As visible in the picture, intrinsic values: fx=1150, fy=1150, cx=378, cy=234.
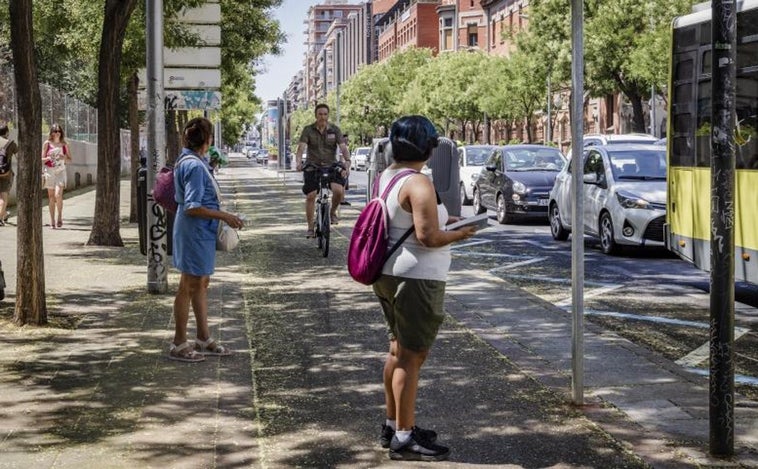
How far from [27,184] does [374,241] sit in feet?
15.8

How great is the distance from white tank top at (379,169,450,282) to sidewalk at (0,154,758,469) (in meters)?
0.91

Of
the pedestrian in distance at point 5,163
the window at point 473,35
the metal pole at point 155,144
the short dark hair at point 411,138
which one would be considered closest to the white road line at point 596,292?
the metal pole at point 155,144

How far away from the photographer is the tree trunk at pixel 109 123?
50.4ft

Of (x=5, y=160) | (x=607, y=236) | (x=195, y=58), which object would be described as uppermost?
(x=195, y=58)

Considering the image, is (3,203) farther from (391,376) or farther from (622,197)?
(391,376)

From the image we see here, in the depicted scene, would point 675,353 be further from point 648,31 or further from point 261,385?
point 648,31

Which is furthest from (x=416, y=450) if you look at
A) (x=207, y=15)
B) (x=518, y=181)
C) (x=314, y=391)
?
(x=518, y=181)

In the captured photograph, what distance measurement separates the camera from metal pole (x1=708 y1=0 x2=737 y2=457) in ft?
17.5

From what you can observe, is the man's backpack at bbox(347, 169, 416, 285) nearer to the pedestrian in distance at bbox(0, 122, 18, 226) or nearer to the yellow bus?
the yellow bus

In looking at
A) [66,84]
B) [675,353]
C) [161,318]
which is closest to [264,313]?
[161,318]

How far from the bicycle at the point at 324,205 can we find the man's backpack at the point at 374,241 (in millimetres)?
9713

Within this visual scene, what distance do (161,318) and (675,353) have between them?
4.27 m

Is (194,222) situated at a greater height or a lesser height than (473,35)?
lesser

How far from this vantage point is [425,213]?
523cm
